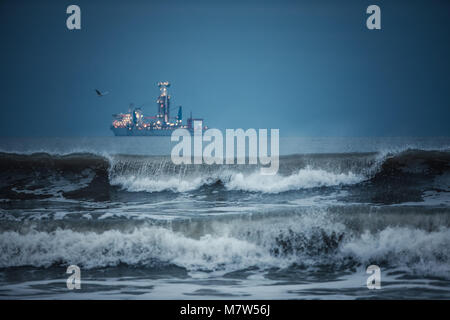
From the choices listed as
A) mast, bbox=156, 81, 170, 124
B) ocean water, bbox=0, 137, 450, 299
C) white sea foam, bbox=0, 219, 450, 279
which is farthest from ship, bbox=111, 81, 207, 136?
white sea foam, bbox=0, 219, 450, 279

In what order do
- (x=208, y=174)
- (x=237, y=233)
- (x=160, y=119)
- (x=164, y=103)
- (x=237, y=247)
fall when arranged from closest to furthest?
(x=237, y=247), (x=237, y=233), (x=208, y=174), (x=164, y=103), (x=160, y=119)

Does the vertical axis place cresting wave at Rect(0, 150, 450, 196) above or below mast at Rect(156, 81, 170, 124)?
below

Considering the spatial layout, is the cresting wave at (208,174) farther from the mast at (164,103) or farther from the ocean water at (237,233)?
the mast at (164,103)

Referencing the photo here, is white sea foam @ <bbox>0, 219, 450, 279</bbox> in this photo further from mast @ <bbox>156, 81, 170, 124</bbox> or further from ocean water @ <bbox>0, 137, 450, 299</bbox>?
mast @ <bbox>156, 81, 170, 124</bbox>

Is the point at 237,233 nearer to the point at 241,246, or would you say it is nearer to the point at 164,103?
the point at 241,246

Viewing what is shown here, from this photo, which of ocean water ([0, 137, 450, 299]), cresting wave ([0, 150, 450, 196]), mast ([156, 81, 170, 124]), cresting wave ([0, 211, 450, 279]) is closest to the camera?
ocean water ([0, 137, 450, 299])

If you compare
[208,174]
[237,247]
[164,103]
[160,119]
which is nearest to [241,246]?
[237,247]

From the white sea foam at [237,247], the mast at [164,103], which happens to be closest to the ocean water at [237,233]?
the white sea foam at [237,247]
